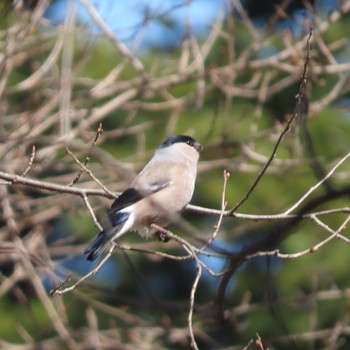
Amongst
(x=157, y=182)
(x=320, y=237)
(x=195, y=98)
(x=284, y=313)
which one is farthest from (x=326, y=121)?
(x=157, y=182)

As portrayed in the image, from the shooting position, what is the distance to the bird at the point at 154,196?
4.45 metres

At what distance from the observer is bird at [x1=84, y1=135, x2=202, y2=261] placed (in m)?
4.45

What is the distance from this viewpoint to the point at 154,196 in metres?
4.64

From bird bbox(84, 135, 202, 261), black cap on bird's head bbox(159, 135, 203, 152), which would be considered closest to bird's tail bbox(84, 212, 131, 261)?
bird bbox(84, 135, 202, 261)

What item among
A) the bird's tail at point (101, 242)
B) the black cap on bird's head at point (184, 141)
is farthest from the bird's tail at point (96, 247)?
the black cap on bird's head at point (184, 141)

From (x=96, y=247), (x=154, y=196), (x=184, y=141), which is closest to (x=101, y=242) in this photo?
(x=96, y=247)

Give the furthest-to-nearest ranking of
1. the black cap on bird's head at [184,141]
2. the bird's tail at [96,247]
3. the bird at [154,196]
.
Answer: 1. the black cap on bird's head at [184,141]
2. the bird at [154,196]
3. the bird's tail at [96,247]

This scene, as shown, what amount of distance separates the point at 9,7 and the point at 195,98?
1.56 m

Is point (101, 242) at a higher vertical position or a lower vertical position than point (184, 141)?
higher

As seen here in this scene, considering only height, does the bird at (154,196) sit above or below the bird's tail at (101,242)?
below

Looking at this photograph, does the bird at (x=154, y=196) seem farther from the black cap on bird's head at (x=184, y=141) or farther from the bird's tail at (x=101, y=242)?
the black cap on bird's head at (x=184, y=141)

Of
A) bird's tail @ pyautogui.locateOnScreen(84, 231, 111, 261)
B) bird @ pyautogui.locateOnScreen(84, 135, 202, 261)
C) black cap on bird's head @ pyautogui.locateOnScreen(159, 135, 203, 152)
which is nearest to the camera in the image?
bird's tail @ pyautogui.locateOnScreen(84, 231, 111, 261)

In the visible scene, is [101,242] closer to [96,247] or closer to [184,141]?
[96,247]

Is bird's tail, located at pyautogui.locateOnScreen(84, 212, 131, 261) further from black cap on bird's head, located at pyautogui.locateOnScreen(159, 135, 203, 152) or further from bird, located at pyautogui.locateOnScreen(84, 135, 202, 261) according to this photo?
black cap on bird's head, located at pyautogui.locateOnScreen(159, 135, 203, 152)
